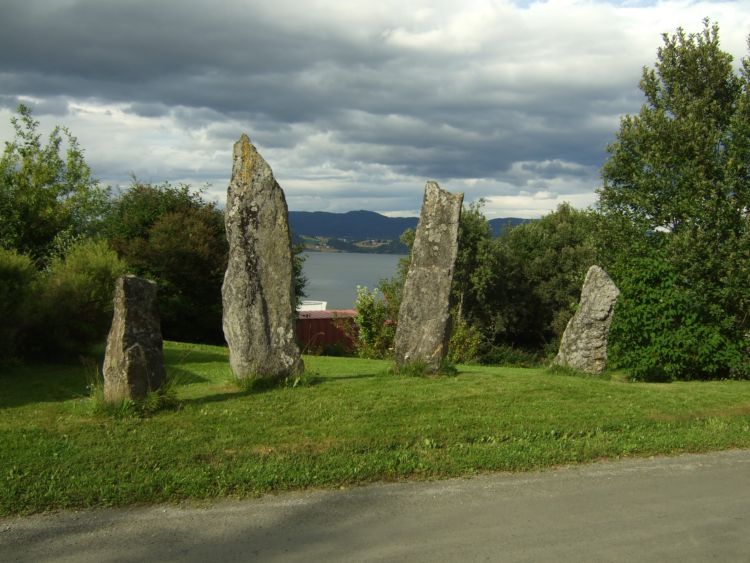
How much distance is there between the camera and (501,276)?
1686 inches

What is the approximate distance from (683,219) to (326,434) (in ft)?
56.5

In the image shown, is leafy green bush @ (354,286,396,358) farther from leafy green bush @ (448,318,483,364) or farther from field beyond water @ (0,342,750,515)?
field beyond water @ (0,342,750,515)

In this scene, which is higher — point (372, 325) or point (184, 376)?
point (184, 376)

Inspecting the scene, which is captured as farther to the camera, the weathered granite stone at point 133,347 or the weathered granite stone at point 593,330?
the weathered granite stone at point 593,330

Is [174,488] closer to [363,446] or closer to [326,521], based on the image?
[326,521]

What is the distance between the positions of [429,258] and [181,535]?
28.5 feet

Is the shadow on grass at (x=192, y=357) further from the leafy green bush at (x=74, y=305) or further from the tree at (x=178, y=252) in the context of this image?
the tree at (x=178, y=252)

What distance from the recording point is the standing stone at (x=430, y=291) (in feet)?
45.2

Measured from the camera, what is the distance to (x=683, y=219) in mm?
22047

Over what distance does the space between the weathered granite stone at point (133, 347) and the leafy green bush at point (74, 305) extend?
7.41 m

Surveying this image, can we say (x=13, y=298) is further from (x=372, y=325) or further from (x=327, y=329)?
(x=327, y=329)

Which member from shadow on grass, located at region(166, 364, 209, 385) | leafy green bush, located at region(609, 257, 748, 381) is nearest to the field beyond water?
shadow on grass, located at region(166, 364, 209, 385)

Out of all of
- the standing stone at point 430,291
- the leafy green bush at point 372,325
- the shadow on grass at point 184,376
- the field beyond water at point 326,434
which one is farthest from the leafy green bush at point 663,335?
the leafy green bush at point 372,325

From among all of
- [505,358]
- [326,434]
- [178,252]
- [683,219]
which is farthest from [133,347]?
[505,358]
